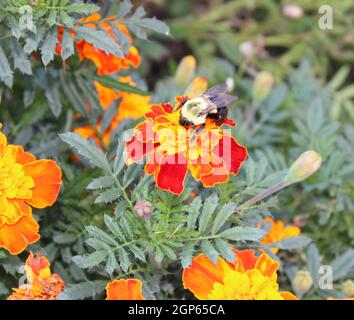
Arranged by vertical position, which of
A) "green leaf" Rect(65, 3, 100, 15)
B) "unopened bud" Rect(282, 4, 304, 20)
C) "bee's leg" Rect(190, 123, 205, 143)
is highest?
"unopened bud" Rect(282, 4, 304, 20)

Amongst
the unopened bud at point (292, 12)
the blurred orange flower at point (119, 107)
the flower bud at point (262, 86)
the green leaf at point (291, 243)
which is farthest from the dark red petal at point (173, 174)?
the unopened bud at point (292, 12)

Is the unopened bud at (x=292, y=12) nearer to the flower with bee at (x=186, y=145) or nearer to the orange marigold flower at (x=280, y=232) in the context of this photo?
the orange marigold flower at (x=280, y=232)

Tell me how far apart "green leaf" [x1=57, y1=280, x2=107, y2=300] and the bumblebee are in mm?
328

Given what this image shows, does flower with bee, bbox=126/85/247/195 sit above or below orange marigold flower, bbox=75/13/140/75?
below

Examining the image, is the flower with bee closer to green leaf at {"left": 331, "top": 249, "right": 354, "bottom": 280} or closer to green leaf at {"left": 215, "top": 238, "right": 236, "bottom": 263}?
green leaf at {"left": 215, "top": 238, "right": 236, "bottom": 263}

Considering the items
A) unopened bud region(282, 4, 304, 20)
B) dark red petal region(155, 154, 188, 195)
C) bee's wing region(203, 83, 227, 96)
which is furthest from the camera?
unopened bud region(282, 4, 304, 20)

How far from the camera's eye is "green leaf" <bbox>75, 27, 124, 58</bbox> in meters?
1.27

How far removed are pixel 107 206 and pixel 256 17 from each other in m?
1.29

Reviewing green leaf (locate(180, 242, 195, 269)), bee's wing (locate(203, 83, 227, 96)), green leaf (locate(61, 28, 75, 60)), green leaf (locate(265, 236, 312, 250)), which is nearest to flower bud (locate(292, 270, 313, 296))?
green leaf (locate(265, 236, 312, 250))

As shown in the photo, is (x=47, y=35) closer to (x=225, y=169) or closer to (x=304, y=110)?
(x=225, y=169)

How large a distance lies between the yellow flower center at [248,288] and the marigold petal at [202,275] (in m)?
0.02

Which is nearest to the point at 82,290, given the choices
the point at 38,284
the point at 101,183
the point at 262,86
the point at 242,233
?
the point at 38,284

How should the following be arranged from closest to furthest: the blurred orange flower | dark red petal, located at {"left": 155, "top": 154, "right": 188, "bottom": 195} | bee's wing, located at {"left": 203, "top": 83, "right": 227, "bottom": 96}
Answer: dark red petal, located at {"left": 155, "top": 154, "right": 188, "bottom": 195}
bee's wing, located at {"left": 203, "top": 83, "right": 227, "bottom": 96}
the blurred orange flower

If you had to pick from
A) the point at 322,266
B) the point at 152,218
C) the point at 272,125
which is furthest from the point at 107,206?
the point at 272,125
